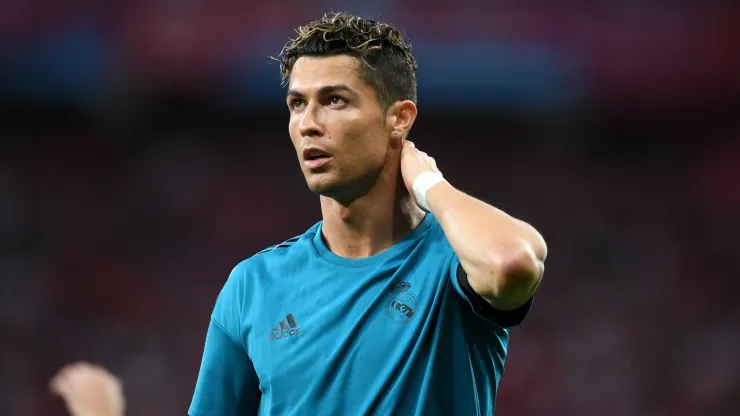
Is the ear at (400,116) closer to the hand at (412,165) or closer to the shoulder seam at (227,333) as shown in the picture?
the hand at (412,165)

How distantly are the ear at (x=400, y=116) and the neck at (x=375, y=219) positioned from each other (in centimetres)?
13

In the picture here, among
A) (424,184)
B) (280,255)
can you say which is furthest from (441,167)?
(424,184)

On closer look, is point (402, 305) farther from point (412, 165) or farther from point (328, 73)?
point (328, 73)

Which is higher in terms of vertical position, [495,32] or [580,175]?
[495,32]

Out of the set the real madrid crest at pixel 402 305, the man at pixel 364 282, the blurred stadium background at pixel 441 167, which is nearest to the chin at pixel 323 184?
the man at pixel 364 282

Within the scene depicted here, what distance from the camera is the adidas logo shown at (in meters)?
2.81

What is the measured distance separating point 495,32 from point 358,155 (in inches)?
216

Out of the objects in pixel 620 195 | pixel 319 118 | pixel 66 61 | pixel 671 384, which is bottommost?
pixel 671 384

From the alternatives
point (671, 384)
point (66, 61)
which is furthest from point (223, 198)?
point (671, 384)

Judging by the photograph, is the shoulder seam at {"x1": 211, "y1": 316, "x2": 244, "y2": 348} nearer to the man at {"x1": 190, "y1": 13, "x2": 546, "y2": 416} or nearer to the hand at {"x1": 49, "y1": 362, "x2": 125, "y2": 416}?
the man at {"x1": 190, "y1": 13, "x2": 546, "y2": 416}

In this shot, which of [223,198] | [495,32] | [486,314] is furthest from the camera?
[223,198]

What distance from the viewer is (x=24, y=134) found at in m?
8.75

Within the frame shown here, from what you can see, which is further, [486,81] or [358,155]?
[486,81]

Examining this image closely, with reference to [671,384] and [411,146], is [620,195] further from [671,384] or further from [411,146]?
[411,146]
